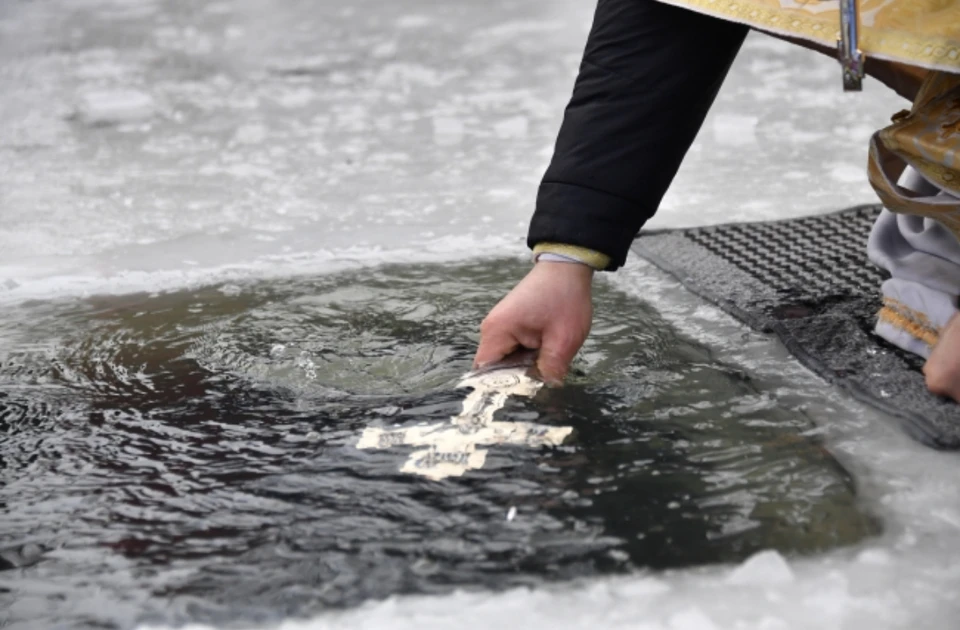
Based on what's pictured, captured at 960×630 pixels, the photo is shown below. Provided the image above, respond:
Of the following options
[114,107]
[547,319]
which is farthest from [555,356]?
[114,107]

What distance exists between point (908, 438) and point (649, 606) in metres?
0.46

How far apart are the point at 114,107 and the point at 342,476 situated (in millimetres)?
2579

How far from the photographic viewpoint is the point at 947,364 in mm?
1361

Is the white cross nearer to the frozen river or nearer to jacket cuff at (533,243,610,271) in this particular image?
the frozen river

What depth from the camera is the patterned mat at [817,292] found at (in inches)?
54.9

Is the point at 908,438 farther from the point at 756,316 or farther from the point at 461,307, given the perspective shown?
the point at 461,307

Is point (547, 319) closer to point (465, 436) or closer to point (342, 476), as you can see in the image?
point (465, 436)

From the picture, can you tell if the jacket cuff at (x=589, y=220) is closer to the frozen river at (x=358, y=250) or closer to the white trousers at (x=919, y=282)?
the frozen river at (x=358, y=250)

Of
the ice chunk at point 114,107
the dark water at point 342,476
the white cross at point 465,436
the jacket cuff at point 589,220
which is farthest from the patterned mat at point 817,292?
the ice chunk at point 114,107

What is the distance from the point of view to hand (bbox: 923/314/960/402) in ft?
4.45

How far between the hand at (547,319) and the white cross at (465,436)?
68 mm

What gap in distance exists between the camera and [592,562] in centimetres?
109

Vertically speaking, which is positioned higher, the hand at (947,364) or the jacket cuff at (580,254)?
the jacket cuff at (580,254)

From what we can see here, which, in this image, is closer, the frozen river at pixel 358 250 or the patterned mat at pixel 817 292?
the frozen river at pixel 358 250
